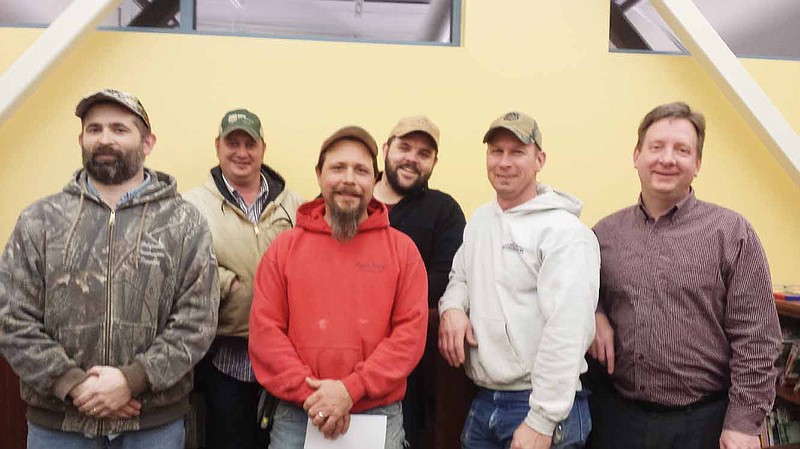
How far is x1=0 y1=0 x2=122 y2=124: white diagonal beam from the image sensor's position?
2.70 m

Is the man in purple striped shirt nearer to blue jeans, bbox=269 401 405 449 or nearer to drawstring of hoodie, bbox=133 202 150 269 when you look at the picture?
blue jeans, bbox=269 401 405 449

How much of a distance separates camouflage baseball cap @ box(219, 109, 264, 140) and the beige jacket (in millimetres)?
181

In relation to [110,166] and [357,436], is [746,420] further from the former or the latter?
[110,166]

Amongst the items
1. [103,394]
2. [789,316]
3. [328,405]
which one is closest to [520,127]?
[328,405]

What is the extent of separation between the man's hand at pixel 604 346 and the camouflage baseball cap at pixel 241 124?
1.55 m

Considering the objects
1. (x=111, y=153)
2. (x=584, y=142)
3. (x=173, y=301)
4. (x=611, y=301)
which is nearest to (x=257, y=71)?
(x=111, y=153)

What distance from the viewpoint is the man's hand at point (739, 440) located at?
169cm

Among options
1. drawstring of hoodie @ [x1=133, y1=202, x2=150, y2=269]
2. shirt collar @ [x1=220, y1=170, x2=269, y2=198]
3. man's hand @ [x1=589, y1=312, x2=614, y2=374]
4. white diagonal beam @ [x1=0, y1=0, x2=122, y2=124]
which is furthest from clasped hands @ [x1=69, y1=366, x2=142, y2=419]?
white diagonal beam @ [x1=0, y1=0, x2=122, y2=124]

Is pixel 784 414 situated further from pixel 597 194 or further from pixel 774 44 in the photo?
pixel 774 44

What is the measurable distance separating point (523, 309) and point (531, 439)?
0.38 metres

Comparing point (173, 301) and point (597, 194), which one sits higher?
point (597, 194)

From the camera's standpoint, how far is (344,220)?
1.75 m

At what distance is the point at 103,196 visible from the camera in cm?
174

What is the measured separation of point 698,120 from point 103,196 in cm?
197
